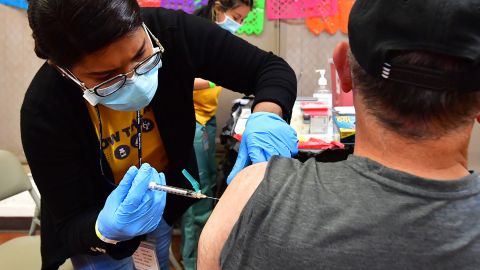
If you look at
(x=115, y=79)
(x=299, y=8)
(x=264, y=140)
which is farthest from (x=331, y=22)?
(x=115, y=79)

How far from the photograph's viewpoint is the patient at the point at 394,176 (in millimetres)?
479

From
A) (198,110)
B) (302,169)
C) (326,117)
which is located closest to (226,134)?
(198,110)

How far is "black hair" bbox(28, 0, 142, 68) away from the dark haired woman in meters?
1.30

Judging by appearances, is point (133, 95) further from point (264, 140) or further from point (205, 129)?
point (205, 129)

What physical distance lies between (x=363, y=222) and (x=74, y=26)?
2.16ft

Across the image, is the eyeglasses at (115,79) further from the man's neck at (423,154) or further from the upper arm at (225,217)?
the man's neck at (423,154)

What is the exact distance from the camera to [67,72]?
3.10 ft

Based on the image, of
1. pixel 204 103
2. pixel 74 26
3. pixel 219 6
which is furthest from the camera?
pixel 204 103

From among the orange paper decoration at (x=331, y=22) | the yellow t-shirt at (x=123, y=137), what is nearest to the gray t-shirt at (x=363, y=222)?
the yellow t-shirt at (x=123, y=137)

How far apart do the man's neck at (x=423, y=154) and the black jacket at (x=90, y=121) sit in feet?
2.00

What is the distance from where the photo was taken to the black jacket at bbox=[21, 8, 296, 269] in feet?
3.28

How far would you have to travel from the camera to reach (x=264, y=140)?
103 cm

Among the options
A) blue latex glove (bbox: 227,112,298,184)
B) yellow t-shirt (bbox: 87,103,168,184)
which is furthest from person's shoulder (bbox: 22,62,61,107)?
blue latex glove (bbox: 227,112,298,184)

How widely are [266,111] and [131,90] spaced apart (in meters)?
0.37
